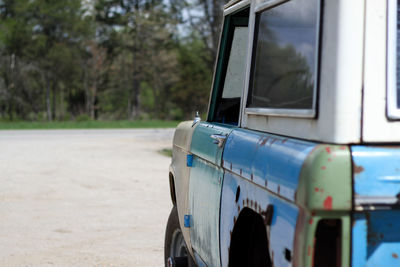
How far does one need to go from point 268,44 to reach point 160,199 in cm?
665

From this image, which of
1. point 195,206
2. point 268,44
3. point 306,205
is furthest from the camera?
point 195,206

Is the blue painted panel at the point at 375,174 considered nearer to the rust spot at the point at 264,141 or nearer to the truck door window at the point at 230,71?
the rust spot at the point at 264,141

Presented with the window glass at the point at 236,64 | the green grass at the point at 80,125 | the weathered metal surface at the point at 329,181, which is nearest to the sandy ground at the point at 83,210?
the window glass at the point at 236,64

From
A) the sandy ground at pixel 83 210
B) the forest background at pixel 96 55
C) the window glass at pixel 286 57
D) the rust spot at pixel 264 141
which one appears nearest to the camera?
the window glass at pixel 286 57

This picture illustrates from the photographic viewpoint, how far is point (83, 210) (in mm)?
7938

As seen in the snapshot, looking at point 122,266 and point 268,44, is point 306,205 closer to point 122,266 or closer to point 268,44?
point 268,44

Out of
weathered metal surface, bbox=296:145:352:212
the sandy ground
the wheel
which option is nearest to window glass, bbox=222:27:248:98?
the wheel

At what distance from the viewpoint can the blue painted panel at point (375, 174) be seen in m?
1.67

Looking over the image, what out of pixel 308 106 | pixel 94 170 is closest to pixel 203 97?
pixel 94 170

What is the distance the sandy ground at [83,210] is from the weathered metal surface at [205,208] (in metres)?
2.16

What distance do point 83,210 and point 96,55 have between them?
143 feet

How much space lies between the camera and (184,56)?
174ft

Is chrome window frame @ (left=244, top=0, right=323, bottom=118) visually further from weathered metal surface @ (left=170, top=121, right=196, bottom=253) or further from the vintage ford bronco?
weathered metal surface @ (left=170, top=121, right=196, bottom=253)

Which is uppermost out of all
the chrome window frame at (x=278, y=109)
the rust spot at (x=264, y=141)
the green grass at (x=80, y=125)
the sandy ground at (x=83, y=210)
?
the chrome window frame at (x=278, y=109)
